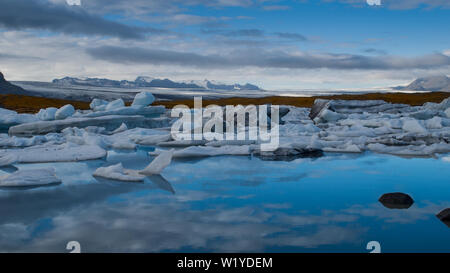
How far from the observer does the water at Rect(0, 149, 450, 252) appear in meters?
3.25

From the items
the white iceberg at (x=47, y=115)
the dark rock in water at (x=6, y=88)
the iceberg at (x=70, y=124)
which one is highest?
the dark rock in water at (x=6, y=88)

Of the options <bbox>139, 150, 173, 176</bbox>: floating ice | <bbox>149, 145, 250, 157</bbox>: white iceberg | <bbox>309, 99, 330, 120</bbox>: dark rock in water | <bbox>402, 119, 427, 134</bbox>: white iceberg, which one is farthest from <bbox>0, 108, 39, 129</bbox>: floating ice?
<bbox>402, 119, 427, 134</bbox>: white iceberg

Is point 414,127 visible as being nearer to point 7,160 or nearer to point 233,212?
point 233,212

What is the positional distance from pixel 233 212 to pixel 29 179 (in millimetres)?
2969

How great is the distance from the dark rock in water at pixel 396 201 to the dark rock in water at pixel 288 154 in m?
3.41

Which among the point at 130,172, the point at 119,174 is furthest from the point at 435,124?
the point at 119,174

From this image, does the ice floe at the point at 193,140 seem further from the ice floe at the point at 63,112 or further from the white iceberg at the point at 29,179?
the white iceberg at the point at 29,179

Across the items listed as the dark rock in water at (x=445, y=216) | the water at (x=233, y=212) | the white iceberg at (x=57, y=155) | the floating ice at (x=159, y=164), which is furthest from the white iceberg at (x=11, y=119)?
the dark rock in water at (x=445, y=216)

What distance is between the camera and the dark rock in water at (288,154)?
7.97 m

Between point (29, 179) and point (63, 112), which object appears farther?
point (63, 112)

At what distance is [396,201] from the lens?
4.39m

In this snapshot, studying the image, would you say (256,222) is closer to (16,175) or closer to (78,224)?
(78,224)

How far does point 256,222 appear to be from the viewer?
12.3ft

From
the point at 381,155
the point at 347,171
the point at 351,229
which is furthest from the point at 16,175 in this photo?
the point at 381,155
